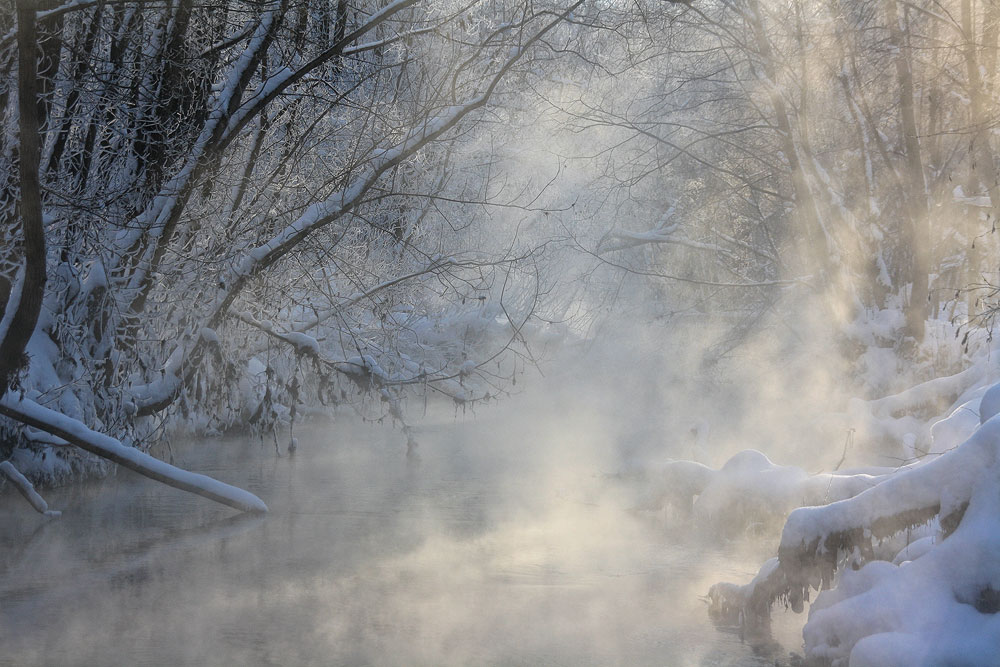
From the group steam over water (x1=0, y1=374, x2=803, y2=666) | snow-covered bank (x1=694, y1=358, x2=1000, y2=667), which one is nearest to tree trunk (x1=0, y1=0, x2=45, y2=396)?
steam over water (x1=0, y1=374, x2=803, y2=666)

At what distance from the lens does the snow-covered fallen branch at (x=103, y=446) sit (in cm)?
766

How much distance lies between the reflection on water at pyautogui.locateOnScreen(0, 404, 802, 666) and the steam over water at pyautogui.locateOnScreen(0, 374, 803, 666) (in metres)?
0.02

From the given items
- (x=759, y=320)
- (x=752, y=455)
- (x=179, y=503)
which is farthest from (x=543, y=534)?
(x=759, y=320)

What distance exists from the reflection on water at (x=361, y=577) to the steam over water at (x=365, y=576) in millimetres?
23

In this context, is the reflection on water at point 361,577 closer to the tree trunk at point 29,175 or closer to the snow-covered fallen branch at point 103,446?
the snow-covered fallen branch at point 103,446

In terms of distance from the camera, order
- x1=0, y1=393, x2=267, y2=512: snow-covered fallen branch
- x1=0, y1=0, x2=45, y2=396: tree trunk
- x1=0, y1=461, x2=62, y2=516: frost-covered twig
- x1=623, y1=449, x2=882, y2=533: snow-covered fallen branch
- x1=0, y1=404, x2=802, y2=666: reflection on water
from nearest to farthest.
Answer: x1=0, y1=0, x2=45, y2=396: tree trunk, x1=0, y1=404, x2=802, y2=666: reflection on water, x1=623, y1=449, x2=882, y2=533: snow-covered fallen branch, x1=0, y1=393, x2=267, y2=512: snow-covered fallen branch, x1=0, y1=461, x2=62, y2=516: frost-covered twig

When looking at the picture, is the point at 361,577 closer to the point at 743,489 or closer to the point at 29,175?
the point at 743,489

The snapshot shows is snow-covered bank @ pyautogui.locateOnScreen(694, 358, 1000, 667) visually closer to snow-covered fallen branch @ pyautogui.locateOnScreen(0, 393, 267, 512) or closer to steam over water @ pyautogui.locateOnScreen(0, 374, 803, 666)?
steam over water @ pyautogui.locateOnScreen(0, 374, 803, 666)

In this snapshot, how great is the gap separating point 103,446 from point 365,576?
2.45 meters

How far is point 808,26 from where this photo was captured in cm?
1266

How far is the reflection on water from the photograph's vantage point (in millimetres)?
5992

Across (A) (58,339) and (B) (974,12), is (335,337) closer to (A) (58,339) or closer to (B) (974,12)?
(A) (58,339)

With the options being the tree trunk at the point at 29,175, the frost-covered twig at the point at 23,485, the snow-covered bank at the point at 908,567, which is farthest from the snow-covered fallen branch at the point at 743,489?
the frost-covered twig at the point at 23,485

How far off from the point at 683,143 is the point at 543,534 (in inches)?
297
